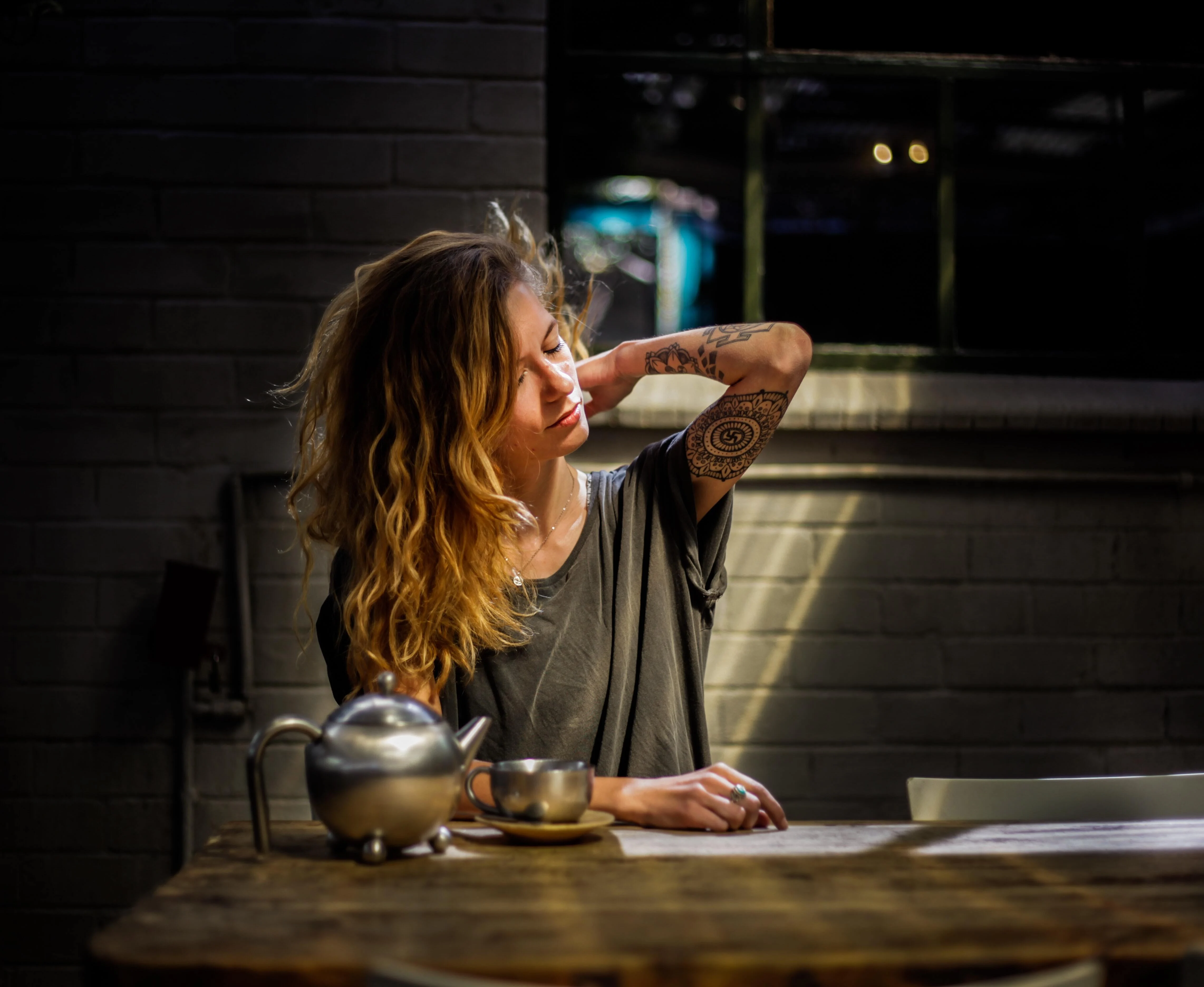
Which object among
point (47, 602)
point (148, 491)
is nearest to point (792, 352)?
point (148, 491)

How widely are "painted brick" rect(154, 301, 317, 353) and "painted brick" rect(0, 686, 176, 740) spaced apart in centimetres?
74

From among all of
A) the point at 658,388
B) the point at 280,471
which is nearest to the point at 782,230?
the point at 658,388

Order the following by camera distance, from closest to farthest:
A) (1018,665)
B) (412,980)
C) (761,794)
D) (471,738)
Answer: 1. (412,980)
2. (471,738)
3. (761,794)
4. (1018,665)

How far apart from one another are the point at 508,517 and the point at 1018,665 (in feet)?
4.24

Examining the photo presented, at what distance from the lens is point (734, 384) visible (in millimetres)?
1712

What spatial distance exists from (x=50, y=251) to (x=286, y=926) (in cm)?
183

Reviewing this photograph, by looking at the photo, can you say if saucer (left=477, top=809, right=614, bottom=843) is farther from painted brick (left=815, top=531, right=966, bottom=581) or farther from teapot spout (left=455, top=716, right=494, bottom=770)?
painted brick (left=815, top=531, right=966, bottom=581)

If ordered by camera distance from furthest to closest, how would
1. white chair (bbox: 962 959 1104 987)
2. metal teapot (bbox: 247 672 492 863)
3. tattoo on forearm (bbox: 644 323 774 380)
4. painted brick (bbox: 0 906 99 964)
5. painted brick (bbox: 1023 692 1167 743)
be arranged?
1. painted brick (bbox: 1023 692 1167 743)
2. painted brick (bbox: 0 906 99 964)
3. tattoo on forearm (bbox: 644 323 774 380)
4. metal teapot (bbox: 247 672 492 863)
5. white chair (bbox: 962 959 1104 987)

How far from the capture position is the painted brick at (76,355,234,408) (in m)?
2.19

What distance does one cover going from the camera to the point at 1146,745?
2262 millimetres

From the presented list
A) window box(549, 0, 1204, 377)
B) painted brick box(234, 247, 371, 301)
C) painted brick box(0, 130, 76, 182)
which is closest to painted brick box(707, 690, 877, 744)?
window box(549, 0, 1204, 377)

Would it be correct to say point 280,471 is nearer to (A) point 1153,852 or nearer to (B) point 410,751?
(B) point 410,751

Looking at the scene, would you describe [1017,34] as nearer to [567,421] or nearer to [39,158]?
[567,421]

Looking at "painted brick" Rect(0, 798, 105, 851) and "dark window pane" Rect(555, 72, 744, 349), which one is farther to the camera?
"dark window pane" Rect(555, 72, 744, 349)
